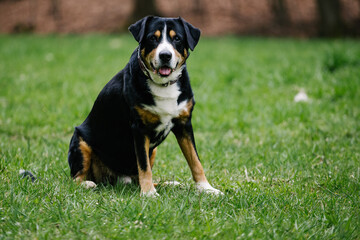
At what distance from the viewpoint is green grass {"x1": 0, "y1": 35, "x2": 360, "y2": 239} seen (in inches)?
104

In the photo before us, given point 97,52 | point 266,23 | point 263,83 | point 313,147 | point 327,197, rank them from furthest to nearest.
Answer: point 266,23, point 97,52, point 263,83, point 313,147, point 327,197

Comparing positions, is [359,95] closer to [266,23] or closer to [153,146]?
[153,146]

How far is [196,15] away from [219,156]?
15.8 m

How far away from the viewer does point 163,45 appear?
10.2 ft

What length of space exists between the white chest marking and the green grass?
61 centimetres

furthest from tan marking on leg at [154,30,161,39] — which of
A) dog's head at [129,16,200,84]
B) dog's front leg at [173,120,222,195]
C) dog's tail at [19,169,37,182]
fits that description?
dog's tail at [19,169,37,182]

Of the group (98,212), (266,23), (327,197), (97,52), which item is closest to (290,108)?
(327,197)

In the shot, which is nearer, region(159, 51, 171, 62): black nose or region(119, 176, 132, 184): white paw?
region(159, 51, 171, 62): black nose

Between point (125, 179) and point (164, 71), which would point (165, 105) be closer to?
point (164, 71)

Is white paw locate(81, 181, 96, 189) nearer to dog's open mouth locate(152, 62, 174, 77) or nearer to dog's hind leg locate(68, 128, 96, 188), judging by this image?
dog's hind leg locate(68, 128, 96, 188)

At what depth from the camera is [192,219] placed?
2.74 meters

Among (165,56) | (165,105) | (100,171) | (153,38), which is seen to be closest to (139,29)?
(153,38)

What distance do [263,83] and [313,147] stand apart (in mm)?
2938

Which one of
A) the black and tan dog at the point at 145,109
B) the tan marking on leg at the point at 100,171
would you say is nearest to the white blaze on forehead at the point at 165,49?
the black and tan dog at the point at 145,109
